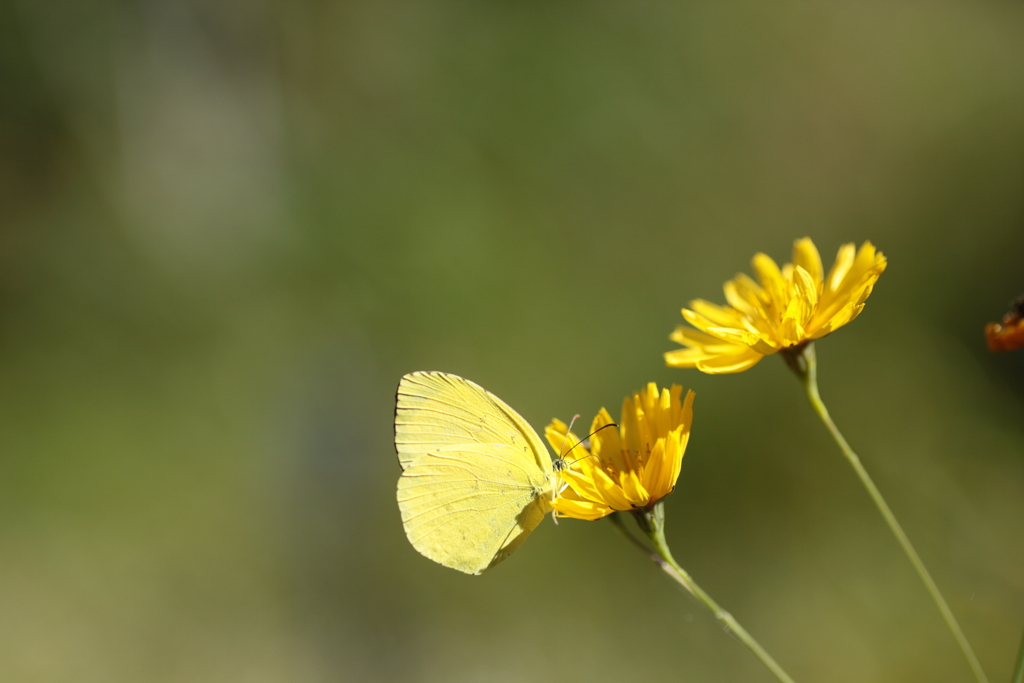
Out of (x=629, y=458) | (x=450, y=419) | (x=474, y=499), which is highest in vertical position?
(x=450, y=419)

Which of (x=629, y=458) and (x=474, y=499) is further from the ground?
(x=474, y=499)

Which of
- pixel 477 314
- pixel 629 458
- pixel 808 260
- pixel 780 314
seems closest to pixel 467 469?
pixel 629 458

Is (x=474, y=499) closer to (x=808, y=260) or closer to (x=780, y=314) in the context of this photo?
(x=780, y=314)

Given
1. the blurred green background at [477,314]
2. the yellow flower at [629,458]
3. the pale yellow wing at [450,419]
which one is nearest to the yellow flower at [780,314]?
the yellow flower at [629,458]

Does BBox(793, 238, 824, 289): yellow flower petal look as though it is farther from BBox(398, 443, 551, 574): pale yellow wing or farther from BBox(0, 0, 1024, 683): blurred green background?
BBox(0, 0, 1024, 683): blurred green background

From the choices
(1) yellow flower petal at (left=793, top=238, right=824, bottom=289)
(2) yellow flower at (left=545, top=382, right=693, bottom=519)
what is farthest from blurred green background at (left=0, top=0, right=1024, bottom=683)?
(2) yellow flower at (left=545, top=382, right=693, bottom=519)

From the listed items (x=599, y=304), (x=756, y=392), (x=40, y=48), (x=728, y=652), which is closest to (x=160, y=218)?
(x=40, y=48)

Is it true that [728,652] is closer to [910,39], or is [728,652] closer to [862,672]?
[862,672]

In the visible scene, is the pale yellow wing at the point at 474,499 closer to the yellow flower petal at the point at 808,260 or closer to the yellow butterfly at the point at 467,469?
the yellow butterfly at the point at 467,469
